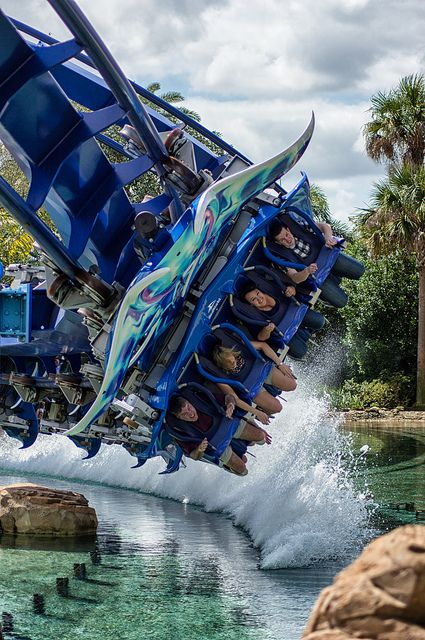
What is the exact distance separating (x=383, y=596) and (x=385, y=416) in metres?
26.0

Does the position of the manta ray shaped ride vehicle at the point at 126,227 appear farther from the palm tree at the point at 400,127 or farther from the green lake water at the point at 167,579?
the palm tree at the point at 400,127

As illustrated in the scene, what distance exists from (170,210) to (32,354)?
3.34 meters

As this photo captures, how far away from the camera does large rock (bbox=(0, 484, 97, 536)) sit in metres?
11.4

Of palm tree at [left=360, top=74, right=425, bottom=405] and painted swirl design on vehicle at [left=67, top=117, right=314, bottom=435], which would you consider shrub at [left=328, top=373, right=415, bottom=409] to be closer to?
palm tree at [left=360, top=74, right=425, bottom=405]

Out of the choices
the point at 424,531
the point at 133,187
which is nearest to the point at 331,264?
the point at 424,531

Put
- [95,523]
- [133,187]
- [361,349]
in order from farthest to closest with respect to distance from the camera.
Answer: [133,187] → [361,349] → [95,523]

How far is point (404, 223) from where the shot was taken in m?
27.6

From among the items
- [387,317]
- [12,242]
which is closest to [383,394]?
[387,317]

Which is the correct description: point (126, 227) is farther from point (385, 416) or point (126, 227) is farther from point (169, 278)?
point (385, 416)

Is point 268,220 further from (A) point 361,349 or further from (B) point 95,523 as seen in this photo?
(A) point 361,349

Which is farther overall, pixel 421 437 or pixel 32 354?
pixel 421 437

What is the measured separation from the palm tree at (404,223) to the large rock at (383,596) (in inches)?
988

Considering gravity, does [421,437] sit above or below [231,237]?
above

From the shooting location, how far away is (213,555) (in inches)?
404
